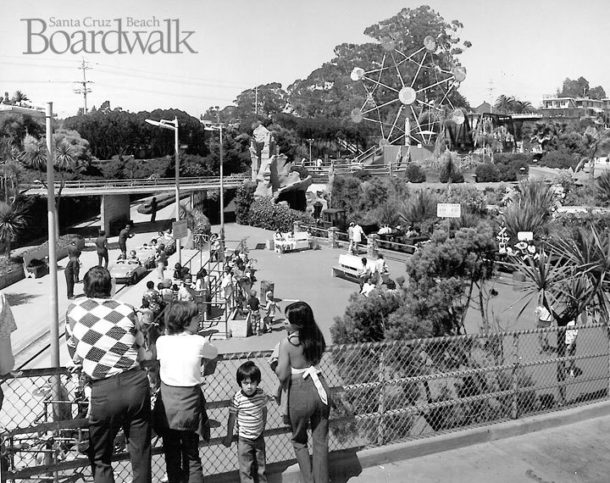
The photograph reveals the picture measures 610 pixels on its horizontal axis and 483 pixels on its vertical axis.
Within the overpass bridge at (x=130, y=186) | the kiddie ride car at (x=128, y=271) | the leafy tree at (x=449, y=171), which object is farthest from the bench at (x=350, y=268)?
the overpass bridge at (x=130, y=186)

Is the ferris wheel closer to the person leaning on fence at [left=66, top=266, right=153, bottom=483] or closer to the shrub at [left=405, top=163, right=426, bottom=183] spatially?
the shrub at [left=405, top=163, right=426, bottom=183]

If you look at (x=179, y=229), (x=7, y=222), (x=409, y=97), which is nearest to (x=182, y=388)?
(x=179, y=229)

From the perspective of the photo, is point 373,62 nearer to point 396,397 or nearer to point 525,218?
point 525,218

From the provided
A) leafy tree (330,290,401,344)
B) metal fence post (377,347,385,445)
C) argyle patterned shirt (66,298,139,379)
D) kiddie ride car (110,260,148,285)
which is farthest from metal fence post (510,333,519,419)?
kiddie ride car (110,260,148,285)

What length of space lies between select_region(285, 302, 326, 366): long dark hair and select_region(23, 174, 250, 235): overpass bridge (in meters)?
33.3

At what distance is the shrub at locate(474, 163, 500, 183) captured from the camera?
50531 mm

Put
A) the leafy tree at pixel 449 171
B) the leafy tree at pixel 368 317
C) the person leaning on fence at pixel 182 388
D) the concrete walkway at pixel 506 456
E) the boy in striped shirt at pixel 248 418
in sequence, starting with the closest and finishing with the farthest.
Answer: the person leaning on fence at pixel 182 388
the boy in striped shirt at pixel 248 418
the concrete walkway at pixel 506 456
the leafy tree at pixel 368 317
the leafy tree at pixel 449 171

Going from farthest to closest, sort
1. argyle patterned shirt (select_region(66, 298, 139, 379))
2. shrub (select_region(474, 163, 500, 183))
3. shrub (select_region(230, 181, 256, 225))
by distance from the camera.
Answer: shrub (select_region(474, 163, 500, 183)), shrub (select_region(230, 181, 256, 225)), argyle patterned shirt (select_region(66, 298, 139, 379))

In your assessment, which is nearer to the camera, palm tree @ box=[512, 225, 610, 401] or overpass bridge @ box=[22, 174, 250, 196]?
palm tree @ box=[512, 225, 610, 401]

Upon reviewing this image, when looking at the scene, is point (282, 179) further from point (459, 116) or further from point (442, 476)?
point (442, 476)

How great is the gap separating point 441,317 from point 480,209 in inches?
873

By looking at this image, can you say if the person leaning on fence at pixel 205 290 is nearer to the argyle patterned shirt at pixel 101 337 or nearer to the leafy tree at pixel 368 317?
the leafy tree at pixel 368 317

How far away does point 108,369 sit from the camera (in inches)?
159

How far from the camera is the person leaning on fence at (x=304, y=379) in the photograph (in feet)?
15.0
